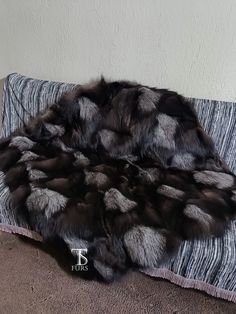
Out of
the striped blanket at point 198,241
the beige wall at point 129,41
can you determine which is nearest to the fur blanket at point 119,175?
the striped blanket at point 198,241

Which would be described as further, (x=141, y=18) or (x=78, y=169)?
(x=141, y=18)

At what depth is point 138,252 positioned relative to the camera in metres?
1.09

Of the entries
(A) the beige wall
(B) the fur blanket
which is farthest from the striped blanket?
(A) the beige wall

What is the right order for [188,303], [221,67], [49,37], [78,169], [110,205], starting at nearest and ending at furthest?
[110,205] < [188,303] < [78,169] < [221,67] < [49,37]

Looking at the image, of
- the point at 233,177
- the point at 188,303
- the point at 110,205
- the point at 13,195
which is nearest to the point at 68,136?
the point at 13,195

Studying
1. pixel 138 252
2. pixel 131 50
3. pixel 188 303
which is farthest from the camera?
pixel 131 50

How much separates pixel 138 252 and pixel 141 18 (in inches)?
49.6

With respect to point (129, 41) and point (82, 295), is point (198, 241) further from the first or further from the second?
point (129, 41)

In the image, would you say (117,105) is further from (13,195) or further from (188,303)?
(188,303)

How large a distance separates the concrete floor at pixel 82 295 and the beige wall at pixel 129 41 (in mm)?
1071

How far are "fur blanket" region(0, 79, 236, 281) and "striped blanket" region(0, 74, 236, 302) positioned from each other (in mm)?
53

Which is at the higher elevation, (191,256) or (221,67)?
(221,67)

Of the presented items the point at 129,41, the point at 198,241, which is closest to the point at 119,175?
the point at 198,241

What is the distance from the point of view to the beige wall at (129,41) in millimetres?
1562
